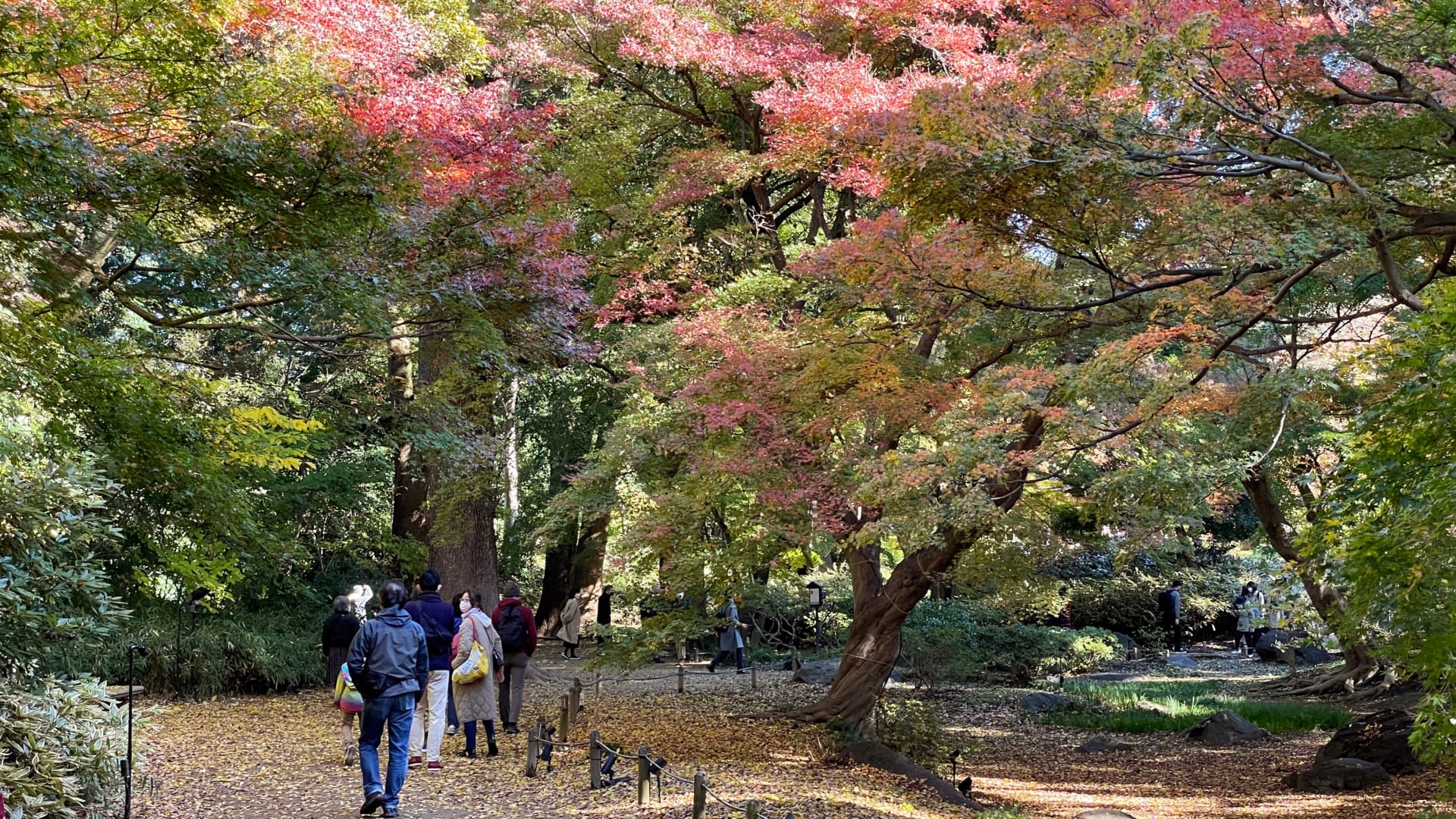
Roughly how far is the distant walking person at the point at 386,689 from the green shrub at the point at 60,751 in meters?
1.41

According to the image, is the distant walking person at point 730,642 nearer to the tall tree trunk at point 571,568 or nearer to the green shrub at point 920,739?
the tall tree trunk at point 571,568

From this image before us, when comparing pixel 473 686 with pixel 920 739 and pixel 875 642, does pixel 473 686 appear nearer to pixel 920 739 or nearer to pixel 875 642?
pixel 920 739

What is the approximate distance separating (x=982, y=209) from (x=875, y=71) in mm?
5631

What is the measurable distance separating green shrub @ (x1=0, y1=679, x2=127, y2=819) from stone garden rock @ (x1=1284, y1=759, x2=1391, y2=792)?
9.45m

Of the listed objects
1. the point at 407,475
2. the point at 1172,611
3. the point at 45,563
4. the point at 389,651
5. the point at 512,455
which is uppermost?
the point at 512,455

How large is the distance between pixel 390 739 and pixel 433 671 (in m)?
1.90

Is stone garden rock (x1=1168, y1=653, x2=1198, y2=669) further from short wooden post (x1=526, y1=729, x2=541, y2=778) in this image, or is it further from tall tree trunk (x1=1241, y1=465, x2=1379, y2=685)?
short wooden post (x1=526, y1=729, x2=541, y2=778)

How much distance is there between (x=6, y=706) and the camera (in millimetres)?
5641

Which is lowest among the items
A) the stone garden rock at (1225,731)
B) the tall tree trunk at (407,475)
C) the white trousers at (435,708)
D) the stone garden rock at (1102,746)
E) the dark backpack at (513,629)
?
the stone garden rock at (1102,746)

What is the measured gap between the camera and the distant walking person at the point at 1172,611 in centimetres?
2177

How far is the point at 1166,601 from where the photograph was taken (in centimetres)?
2205

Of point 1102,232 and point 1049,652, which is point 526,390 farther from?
point 1102,232

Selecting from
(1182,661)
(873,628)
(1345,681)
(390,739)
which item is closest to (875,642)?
(873,628)

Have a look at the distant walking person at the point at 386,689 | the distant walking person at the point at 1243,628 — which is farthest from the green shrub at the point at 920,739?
the distant walking person at the point at 1243,628
